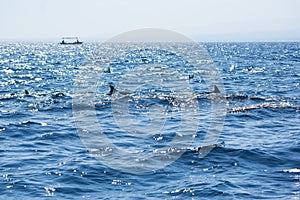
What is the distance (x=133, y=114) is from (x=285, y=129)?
997 cm

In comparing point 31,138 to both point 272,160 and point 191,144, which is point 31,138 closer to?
point 191,144

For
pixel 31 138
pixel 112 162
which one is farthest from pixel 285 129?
pixel 31 138

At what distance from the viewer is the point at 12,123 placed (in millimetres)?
23734

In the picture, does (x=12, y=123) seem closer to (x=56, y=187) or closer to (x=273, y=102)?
(x=56, y=187)

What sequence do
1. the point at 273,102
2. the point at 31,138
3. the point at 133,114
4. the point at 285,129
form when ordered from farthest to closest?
the point at 273,102
the point at 133,114
the point at 285,129
the point at 31,138

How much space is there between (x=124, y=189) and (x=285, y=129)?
12.0 m

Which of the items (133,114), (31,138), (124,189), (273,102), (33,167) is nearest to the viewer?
(124,189)

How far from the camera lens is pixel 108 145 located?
18875mm

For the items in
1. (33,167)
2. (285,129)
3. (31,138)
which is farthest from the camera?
(285,129)

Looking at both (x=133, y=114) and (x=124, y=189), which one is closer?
(x=124, y=189)

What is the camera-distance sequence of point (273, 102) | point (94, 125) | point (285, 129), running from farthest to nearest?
point (273, 102), point (94, 125), point (285, 129)

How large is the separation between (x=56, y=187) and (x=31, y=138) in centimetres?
770

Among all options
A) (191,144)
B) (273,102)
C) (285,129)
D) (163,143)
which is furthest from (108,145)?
(273,102)

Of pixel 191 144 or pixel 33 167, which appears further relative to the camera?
pixel 191 144
